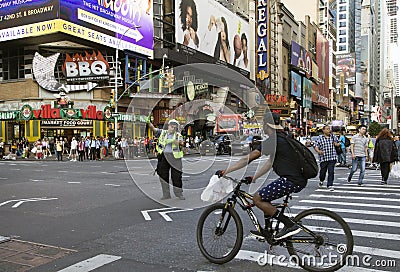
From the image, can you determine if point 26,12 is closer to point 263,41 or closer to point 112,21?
point 112,21

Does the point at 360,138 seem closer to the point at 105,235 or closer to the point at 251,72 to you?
the point at 105,235

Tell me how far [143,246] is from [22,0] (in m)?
37.1

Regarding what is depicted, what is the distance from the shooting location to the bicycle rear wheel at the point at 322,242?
472cm

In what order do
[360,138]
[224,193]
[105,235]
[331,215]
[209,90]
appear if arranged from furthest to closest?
1. [360,138]
2. [209,90]
3. [105,235]
4. [224,193]
5. [331,215]

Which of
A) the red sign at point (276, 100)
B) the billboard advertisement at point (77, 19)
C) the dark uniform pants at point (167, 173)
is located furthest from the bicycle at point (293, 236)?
the red sign at point (276, 100)

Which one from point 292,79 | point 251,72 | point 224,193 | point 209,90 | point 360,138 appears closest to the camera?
point 224,193

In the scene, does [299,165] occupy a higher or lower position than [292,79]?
lower

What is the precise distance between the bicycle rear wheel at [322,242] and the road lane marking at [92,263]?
7.28 feet

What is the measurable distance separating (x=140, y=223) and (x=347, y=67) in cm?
15554

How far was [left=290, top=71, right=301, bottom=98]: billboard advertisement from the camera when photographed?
90.4m

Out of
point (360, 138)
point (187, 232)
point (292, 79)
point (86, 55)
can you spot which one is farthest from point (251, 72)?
point (187, 232)

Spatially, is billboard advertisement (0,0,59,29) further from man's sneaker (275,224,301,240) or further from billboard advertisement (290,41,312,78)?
billboard advertisement (290,41,312,78)

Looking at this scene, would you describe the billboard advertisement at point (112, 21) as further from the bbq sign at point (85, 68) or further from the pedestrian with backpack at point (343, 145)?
the pedestrian with backpack at point (343, 145)

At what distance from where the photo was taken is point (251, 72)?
240 ft
